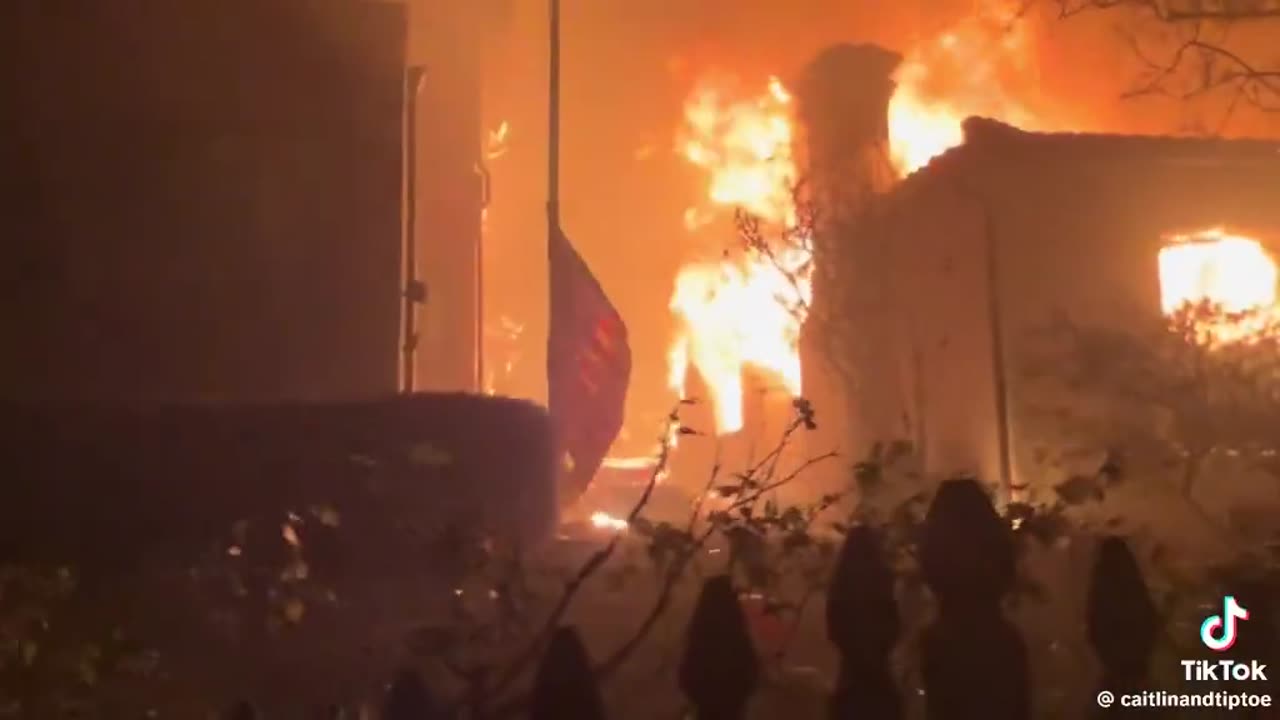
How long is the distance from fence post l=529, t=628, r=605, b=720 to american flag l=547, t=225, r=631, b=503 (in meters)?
7.30

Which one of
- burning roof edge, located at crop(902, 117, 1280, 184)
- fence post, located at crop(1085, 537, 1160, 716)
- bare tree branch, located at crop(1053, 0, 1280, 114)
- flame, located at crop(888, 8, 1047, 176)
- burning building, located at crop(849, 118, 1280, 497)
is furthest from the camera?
flame, located at crop(888, 8, 1047, 176)

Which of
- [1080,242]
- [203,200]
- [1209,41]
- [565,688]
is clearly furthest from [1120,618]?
[203,200]

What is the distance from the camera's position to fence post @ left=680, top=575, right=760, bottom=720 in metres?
3.12

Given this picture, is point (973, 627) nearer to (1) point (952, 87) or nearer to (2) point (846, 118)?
(2) point (846, 118)

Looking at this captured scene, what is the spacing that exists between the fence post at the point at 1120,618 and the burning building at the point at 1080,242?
740 cm

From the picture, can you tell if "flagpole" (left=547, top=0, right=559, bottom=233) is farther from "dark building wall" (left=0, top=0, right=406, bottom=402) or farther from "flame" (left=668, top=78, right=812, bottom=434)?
"flame" (left=668, top=78, right=812, bottom=434)

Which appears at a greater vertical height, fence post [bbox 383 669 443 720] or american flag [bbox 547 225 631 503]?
american flag [bbox 547 225 631 503]

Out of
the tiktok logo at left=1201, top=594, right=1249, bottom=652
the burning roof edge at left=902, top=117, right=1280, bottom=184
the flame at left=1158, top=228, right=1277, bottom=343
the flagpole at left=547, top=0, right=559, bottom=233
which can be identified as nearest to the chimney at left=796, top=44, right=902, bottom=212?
the burning roof edge at left=902, top=117, right=1280, bottom=184

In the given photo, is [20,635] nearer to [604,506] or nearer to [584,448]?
[584,448]

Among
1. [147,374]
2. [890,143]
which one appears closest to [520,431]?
[147,374]

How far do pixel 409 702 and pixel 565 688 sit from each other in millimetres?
514

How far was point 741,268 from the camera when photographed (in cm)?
1895

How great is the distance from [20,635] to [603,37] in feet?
65.9

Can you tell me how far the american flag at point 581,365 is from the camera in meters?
10.4
